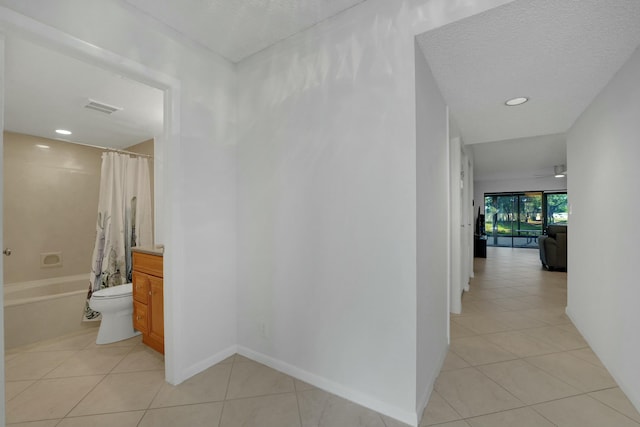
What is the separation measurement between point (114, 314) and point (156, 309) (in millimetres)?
629

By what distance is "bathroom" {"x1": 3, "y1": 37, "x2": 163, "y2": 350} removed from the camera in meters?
2.32

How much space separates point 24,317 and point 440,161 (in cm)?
398

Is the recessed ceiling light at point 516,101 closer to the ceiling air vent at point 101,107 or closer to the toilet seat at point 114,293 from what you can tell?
the ceiling air vent at point 101,107

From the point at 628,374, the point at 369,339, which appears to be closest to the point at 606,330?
the point at 628,374

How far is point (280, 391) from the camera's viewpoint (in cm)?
180

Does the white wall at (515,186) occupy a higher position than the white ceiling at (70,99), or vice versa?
the white ceiling at (70,99)

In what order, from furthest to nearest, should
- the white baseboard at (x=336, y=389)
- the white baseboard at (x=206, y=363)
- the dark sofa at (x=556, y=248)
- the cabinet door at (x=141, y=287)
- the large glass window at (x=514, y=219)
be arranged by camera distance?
the large glass window at (x=514, y=219) < the dark sofa at (x=556, y=248) < the cabinet door at (x=141, y=287) < the white baseboard at (x=206, y=363) < the white baseboard at (x=336, y=389)

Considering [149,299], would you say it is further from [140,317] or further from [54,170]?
[54,170]

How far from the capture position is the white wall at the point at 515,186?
27.3 ft

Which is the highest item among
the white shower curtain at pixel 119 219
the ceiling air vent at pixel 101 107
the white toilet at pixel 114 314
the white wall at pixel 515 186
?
the ceiling air vent at pixel 101 107

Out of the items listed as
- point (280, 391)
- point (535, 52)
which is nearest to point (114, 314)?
point (280, 391)

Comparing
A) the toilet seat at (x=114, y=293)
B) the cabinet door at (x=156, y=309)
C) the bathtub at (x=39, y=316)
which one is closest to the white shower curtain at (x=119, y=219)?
the bathtub at (x=39, y=316)

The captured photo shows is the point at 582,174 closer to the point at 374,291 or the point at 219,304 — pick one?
the point at 374,291

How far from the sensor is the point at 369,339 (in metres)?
1.65
